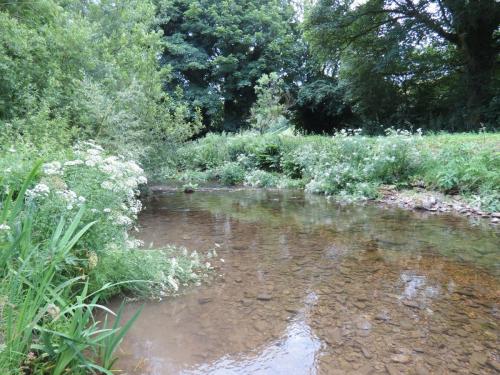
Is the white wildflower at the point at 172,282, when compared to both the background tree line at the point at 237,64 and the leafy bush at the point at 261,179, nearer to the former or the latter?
the background tree line at the point at 237,64

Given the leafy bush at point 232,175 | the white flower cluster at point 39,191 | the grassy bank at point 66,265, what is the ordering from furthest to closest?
the leafy bush at point 232,175 < the white flower cluster at point 39,191 < the grassy bank at point 66,265

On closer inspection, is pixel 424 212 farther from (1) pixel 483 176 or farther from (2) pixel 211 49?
(2) pixel 211 49

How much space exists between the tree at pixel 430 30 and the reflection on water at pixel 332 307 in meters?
10.7

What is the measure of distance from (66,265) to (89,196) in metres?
0.57

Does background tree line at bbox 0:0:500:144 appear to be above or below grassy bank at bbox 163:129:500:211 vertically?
above

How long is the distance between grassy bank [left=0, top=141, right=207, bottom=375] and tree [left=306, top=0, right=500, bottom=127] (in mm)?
14035

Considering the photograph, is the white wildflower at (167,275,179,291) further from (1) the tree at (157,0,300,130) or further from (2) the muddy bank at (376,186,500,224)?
(1) the tree at (157,0,300,130)

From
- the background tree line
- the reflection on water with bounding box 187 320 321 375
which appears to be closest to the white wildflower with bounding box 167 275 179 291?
the reflection on water with bounding box 187 320 321 375

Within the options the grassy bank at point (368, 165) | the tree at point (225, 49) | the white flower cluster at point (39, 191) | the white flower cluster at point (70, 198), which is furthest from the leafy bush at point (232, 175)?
the tree at point (225, 49)

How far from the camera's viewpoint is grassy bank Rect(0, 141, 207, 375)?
5.69 ft

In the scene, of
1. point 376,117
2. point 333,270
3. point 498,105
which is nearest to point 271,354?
point 333,270

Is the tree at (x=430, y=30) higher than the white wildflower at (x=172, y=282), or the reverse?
the tree at (x=430, y=30)

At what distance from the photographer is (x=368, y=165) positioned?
8.89 meters

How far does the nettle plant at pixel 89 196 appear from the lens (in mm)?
2543
